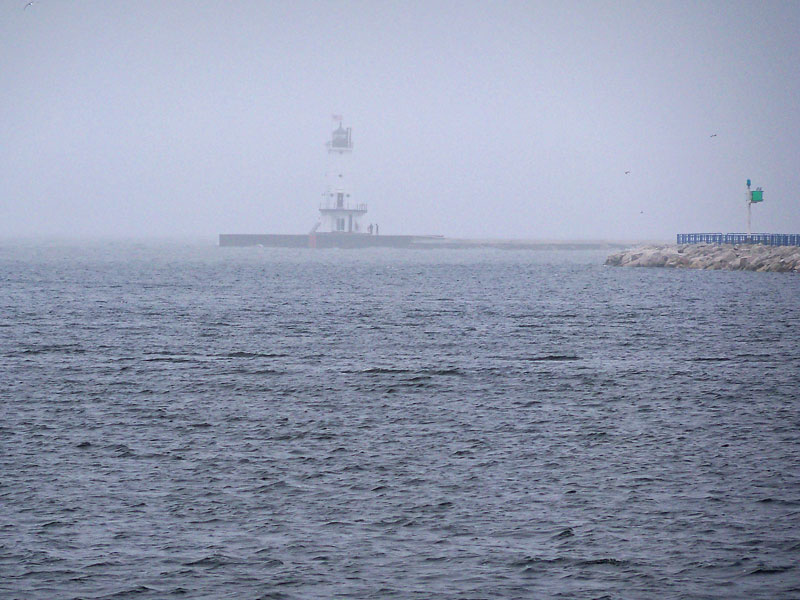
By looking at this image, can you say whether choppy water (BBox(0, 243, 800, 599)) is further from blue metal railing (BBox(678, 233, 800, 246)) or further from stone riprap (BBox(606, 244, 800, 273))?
blue metal railing (BBox(678, 233, 800, 246))

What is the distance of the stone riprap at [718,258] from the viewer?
106 m

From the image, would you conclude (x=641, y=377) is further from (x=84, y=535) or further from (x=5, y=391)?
(x=84, y=535)

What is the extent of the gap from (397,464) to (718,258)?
10132 centimetres

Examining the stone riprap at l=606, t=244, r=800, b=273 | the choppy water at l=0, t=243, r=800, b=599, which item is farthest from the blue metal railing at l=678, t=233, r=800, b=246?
the choppy water at l=0, t=243, r=800, b=599

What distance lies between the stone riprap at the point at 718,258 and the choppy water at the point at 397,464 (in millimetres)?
61333

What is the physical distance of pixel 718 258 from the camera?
378 ft

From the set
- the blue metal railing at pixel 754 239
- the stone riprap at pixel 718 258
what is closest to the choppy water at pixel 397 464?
the stone riprap at pixel 718 258

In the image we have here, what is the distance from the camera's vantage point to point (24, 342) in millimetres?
42844

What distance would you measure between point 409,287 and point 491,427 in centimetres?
6475

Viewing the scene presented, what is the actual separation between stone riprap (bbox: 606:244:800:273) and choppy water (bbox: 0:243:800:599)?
61.3 metres

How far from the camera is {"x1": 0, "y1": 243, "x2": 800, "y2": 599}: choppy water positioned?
1478 cm

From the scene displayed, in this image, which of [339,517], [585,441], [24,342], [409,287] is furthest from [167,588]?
[409,287]

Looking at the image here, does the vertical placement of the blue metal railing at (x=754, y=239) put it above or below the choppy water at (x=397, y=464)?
above

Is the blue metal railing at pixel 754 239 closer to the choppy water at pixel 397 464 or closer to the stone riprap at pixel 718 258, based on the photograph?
the stone riprap at pixel 718 258
